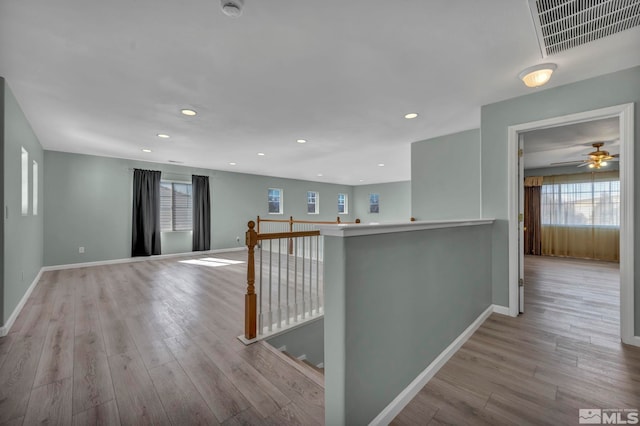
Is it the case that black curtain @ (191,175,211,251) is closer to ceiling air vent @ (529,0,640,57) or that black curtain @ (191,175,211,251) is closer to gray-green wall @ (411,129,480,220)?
gray-green wall @ (411,129,480,220)

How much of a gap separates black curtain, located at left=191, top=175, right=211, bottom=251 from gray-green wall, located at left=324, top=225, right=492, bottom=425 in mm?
6455

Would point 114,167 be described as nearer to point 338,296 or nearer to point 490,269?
point 338,296

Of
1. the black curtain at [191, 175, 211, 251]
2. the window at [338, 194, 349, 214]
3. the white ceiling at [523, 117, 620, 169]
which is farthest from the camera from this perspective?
the window at [338, 194, 349, 214]

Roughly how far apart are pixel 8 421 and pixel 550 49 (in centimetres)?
430

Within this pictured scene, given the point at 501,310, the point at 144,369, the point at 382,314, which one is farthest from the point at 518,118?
the point at 144,369

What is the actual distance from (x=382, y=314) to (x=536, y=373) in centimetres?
142

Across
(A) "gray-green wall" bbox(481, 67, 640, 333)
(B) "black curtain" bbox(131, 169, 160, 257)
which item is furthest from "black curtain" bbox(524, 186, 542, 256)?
(B) "black curtain" bbox(131, 169, 160, 257)

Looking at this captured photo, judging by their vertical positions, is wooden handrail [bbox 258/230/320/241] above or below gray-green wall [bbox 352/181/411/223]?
below

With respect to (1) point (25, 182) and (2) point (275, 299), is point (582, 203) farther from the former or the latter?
(1) point (25, 182)

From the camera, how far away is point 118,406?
1560 millimetres

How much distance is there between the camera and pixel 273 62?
2139 mm

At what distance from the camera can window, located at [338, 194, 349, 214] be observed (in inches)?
471

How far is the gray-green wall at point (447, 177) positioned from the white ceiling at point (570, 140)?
79cm

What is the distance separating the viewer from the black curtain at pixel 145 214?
5969 mm
